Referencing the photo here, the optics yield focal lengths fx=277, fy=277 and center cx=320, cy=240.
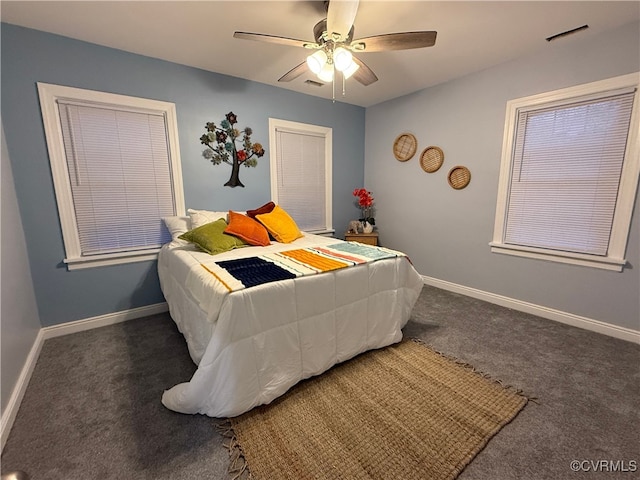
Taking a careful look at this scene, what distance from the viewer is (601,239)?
239 cm

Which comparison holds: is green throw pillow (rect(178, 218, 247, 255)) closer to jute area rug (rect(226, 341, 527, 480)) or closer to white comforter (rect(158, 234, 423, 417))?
white comforter (rect(158, 234, 423, 417))

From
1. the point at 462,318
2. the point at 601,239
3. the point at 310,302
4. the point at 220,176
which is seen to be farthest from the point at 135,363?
the point at 601,239

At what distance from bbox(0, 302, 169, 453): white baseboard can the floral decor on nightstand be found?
272cm

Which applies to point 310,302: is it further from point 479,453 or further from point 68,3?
point 68,3

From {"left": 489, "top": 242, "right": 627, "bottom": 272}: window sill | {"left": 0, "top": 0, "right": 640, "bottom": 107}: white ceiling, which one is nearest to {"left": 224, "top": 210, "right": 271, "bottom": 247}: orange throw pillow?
{"left": 0, "top": 0, "right": 640, "bottom": 107}: white ceiling

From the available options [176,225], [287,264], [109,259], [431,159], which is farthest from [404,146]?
[109,259]

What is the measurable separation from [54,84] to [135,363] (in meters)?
2.30

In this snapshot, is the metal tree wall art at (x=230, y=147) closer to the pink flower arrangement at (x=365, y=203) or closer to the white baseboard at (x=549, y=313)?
the pink flower arrangement at (x=365, y=203)

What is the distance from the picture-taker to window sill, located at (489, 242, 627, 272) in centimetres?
231

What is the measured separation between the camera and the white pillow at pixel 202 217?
2.73 metres

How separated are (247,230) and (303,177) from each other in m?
1.47

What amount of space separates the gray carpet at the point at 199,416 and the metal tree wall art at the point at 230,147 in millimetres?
1774

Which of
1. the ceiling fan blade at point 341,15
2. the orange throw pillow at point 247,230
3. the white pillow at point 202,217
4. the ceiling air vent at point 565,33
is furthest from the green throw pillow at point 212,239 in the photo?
the ceiling air vent at point 565,33

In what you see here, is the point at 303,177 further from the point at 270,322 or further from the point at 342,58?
the point at 270,322
